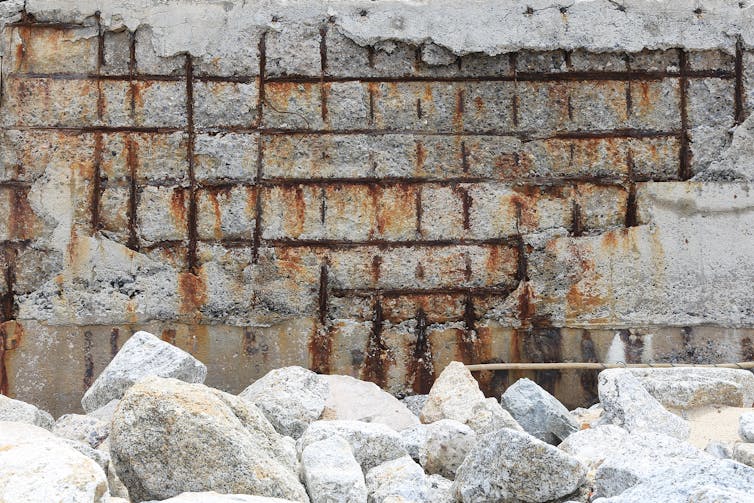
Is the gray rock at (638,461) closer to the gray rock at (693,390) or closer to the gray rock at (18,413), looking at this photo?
the gray rock at (693,390)

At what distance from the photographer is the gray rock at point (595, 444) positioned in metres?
2.72

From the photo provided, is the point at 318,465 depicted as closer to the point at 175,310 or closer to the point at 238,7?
the point at 175,310

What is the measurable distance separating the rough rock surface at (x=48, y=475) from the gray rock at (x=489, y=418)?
1.35m

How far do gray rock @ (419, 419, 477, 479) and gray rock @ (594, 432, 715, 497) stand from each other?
0.45m

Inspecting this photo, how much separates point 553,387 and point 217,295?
4.83ft

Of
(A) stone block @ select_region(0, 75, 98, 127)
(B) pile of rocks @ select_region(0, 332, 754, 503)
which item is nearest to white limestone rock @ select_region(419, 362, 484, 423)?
(B) pile of rocks @ select_region(0, 332, 754, 503)

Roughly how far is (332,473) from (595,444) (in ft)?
2.81

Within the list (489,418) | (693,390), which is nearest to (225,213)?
(489,418)

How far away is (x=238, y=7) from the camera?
4.01m

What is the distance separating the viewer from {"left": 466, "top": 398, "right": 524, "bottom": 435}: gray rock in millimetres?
2943

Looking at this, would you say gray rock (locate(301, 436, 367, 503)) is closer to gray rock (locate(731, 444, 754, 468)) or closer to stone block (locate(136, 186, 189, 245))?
gray rock (locate(731, 444, 754, 468))

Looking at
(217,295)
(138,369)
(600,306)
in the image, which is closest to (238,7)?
(217,295)

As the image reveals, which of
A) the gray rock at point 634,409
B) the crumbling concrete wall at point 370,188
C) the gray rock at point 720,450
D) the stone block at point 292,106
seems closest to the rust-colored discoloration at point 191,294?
the crumbling concrete wall at point 370,188

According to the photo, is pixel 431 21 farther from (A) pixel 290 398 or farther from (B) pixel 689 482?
(B) pixel 689 482
